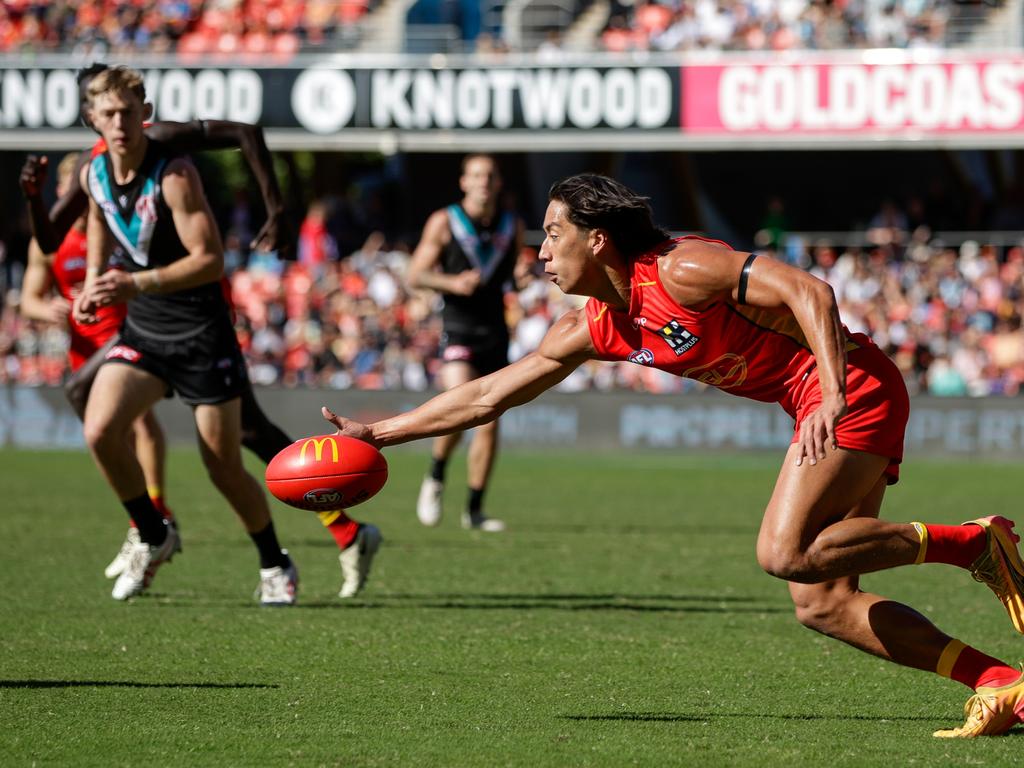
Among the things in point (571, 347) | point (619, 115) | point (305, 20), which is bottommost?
point (571, 347)

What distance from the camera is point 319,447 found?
5.61 metres

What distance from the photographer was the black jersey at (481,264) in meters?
11.8

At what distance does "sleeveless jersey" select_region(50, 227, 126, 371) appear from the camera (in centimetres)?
975

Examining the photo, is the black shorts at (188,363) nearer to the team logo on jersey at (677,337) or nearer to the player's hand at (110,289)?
the player's hand at (110,289)

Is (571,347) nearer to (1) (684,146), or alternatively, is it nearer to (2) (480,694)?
(2) (480,694)

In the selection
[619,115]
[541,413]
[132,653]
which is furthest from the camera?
[619,115]

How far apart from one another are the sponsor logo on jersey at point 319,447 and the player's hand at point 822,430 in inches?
66.4

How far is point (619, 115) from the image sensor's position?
80.0 feet

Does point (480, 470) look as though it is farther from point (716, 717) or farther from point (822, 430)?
point (822, 430)

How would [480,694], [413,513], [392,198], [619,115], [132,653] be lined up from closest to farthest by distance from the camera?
[480,694] < [132,653] < [413,513] < [619,115] < [392,198]

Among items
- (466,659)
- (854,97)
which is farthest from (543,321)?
(466,659)

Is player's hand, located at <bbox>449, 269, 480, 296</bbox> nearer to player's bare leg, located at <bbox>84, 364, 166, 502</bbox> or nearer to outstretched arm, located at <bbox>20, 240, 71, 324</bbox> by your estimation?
outstretched arm, located at <bbox>20, 240, 71, 324</bbox>

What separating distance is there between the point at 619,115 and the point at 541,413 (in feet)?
19.4

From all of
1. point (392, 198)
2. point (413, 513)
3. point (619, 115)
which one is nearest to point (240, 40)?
point (392, 198)
